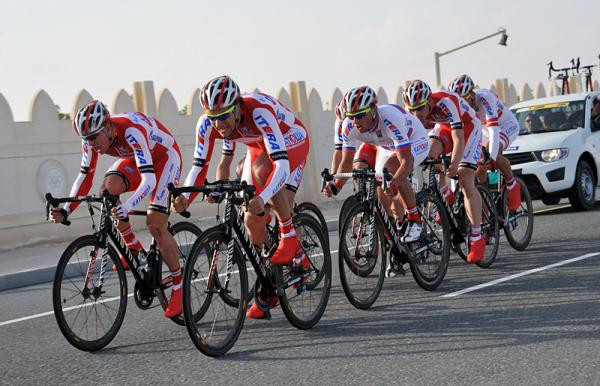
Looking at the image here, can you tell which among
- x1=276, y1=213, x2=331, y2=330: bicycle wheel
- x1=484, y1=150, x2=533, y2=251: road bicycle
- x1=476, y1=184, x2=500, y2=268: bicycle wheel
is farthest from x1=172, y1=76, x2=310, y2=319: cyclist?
x1=484, y1=150, x2=533, y2=251: road bicycle

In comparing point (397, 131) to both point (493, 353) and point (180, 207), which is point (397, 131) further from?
point (493, 353)

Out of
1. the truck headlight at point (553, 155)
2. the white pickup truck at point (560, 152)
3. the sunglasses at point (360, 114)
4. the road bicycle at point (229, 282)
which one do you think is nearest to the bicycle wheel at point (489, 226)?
the sunglasses at point (360, 114)

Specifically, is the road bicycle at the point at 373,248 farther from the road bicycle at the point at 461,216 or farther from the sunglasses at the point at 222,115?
the sunglasses at the point at 222,115

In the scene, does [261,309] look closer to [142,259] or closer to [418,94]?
[142,259]

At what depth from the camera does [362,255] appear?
792cm

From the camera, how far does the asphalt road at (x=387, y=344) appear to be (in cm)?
543

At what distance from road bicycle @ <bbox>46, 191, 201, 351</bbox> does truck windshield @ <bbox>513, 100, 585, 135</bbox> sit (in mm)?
10216

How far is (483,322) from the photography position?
A: 6.70 metres

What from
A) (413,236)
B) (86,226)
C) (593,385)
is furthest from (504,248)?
(86,226)

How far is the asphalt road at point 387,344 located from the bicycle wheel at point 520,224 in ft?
5.42

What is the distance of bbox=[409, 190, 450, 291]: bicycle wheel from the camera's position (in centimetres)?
820

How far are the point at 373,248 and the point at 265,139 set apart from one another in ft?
5.57

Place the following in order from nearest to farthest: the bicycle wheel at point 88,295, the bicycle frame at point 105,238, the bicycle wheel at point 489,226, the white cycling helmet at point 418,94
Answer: the bicycle wheel at point 88,295 < the bicycle frame at point 105,238 < the white cycling helmet at point 418,94 < the bicycle wheel at point 489,226

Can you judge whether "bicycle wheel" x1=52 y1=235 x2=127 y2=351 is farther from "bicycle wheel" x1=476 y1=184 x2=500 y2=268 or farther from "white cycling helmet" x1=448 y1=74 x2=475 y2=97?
"white cycling helmet" x1=448 y1=74 x2=475 y2=97
